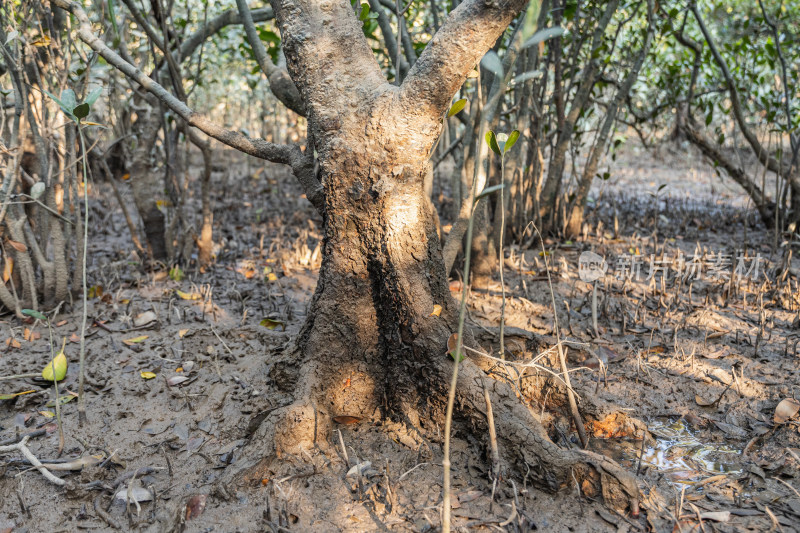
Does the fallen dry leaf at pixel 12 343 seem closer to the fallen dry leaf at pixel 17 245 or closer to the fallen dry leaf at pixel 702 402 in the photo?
the fallen dry leaf at pixel 17 245

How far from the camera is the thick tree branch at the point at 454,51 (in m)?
1.80

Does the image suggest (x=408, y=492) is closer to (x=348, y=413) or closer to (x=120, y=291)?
(x=348, y=413)

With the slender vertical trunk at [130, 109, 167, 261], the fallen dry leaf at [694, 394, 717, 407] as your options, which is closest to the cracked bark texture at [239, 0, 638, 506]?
the fallen dry leaf at [694, 394, 717, 407]

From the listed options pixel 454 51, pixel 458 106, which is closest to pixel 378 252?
pixel 458 106

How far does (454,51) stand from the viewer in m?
1.86

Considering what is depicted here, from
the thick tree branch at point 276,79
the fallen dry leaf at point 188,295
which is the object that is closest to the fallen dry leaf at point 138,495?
the fallen dry leaf at point 188,295

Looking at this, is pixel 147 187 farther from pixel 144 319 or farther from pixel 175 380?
pixel 175 380

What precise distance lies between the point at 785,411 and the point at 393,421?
151cm

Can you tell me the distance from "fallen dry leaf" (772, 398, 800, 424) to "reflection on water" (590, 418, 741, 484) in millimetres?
254

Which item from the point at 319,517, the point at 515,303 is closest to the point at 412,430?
the point at 319,517

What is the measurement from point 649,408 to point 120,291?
2813mm

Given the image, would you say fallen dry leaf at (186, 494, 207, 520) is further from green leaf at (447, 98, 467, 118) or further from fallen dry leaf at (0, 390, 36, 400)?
green leaf at (447, 98, 467, 118)

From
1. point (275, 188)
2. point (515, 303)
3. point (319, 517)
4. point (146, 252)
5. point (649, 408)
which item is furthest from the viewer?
point (275, 188)

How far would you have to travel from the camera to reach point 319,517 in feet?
5.94
